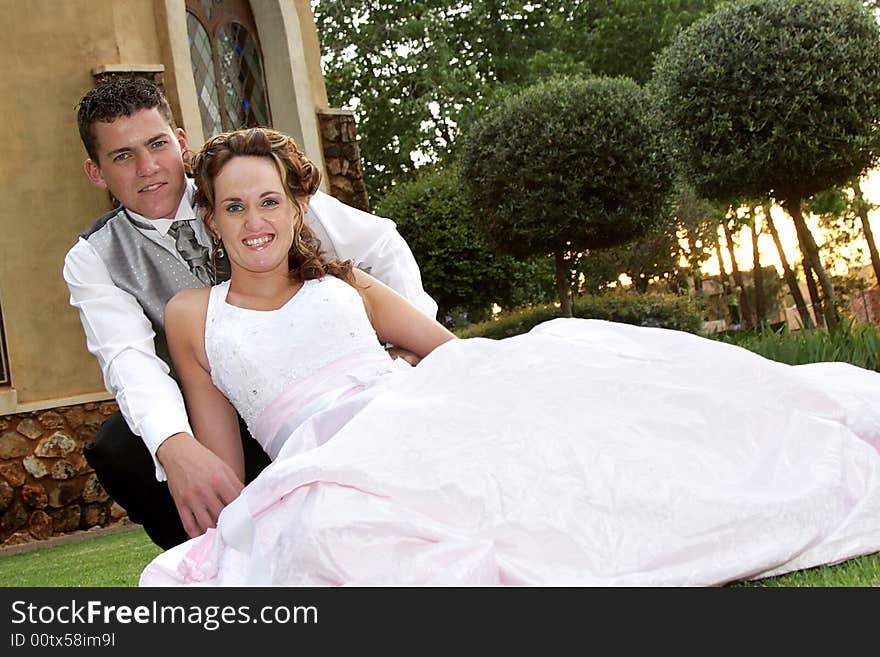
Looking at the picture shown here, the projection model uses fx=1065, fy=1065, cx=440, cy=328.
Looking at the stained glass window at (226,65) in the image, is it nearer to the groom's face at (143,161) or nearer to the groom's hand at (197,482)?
the groom's face at (143,161)

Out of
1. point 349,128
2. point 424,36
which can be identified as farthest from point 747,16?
point 424,36

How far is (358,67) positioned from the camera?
72.8 feet

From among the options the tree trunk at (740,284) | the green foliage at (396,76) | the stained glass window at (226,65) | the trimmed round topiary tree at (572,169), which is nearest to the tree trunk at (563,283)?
the trimmed round topiary tree at (572,169)

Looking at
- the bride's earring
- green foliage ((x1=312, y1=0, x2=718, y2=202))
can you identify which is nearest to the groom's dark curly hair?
the bride's earring

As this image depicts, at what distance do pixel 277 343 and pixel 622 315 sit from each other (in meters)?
12.0

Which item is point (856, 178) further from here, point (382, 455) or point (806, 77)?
point (382, 455)

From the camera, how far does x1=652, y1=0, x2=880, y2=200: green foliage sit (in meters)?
10.1

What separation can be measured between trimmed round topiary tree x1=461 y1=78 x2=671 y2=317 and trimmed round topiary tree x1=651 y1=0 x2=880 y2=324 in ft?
6.24

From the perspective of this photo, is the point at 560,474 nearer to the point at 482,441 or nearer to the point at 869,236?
the point at 482,441

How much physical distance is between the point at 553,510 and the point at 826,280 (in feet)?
30.4

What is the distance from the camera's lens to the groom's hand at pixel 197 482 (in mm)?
3016

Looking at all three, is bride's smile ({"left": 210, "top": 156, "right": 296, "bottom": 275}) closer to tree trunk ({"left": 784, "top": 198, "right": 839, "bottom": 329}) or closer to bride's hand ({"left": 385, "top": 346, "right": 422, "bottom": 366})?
bride's hand ({"left": 385, "top": 346, "right": 422, "bottom": 366})

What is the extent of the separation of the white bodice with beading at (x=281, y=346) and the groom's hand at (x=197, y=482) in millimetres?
230
